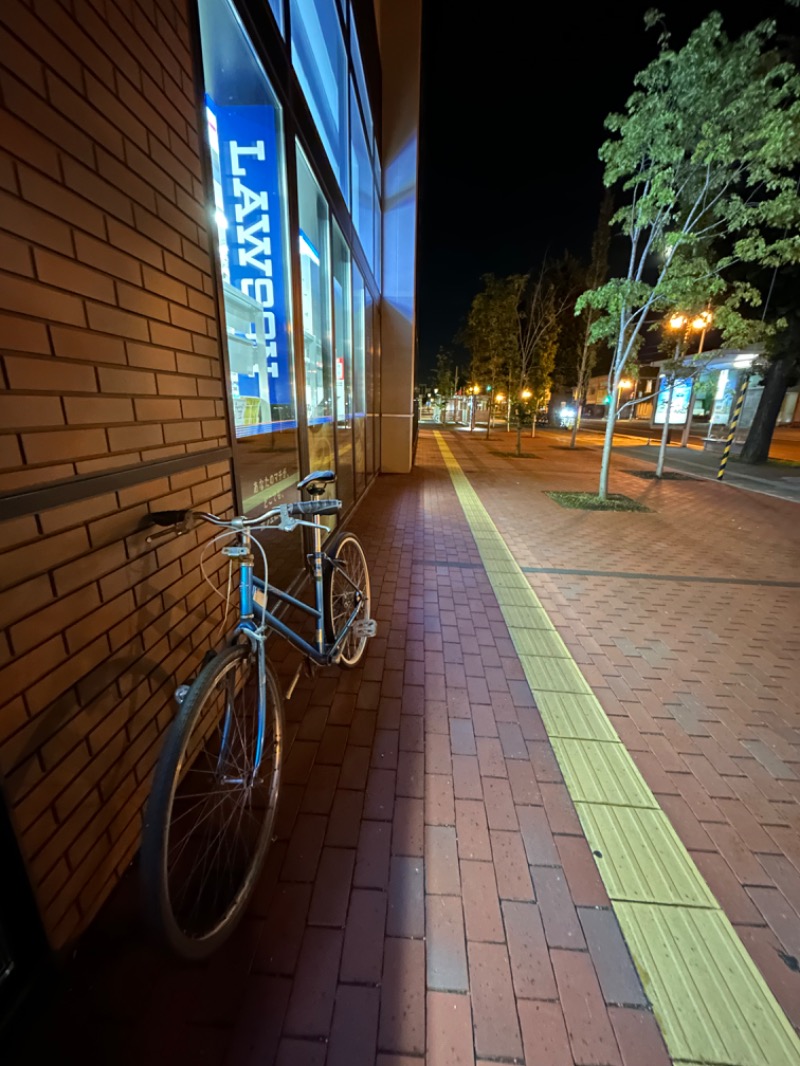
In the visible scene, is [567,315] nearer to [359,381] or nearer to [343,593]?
[359,381]

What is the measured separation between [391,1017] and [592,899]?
827mm

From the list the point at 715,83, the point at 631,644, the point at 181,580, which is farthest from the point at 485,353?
the point at 181,580

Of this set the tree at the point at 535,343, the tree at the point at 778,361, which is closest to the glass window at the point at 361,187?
the tree at the point at 535,343

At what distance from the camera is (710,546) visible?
6082 mm

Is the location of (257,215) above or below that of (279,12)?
below

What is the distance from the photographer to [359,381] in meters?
8.18

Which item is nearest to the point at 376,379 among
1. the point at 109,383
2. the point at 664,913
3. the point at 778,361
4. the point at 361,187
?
the point at 361,187

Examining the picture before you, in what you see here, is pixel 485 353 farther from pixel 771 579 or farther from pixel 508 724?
pixel 508 724

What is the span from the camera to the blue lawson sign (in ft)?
9.73

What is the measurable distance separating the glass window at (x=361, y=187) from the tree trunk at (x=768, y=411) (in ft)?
46.4

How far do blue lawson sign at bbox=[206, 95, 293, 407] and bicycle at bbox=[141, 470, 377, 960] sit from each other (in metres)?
2.00

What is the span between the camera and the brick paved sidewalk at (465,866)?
4.30 feet

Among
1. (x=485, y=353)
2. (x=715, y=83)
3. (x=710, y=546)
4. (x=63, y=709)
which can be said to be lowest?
(x=710, y=546)

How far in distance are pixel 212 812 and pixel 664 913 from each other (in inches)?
69.1
